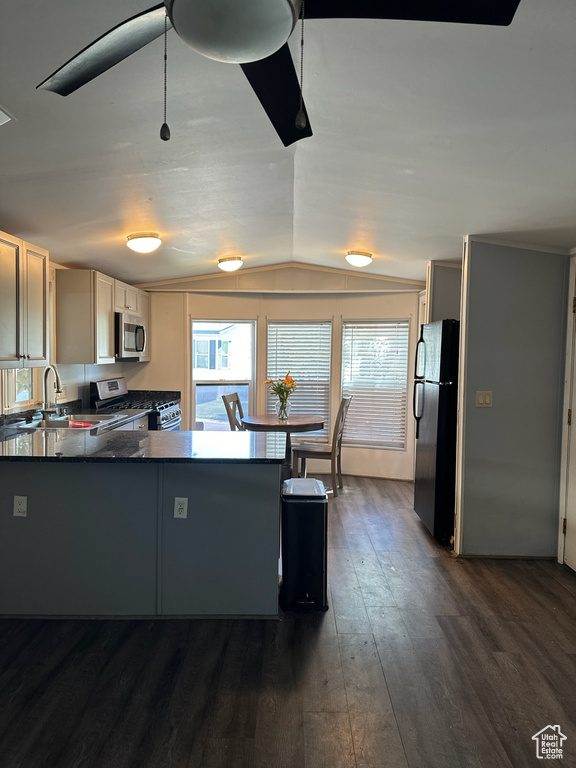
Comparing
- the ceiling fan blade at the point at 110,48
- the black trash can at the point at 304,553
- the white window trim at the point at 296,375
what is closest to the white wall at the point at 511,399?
the black trash can at the point at 304,553

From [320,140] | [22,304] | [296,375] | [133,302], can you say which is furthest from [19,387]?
[296,375]

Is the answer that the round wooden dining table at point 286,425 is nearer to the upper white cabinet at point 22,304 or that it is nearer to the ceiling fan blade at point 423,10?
the upper white cabinet at point 22,304

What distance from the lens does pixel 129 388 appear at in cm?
614

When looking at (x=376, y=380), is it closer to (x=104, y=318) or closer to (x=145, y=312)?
(x=145, y=312)

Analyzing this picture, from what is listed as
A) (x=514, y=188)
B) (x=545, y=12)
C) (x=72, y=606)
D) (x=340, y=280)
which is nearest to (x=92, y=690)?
(x=72, y=606)

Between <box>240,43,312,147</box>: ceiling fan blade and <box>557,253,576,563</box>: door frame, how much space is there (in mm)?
2726

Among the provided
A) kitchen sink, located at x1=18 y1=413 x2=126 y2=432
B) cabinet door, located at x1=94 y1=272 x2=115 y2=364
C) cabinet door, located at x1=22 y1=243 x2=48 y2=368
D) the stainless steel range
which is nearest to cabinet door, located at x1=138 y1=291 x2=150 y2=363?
the stainless steel range

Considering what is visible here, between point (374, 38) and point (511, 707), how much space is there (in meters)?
2.59

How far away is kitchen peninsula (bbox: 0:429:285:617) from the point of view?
278cm

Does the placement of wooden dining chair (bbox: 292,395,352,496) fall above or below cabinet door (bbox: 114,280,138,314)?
below

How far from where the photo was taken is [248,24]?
1.03m

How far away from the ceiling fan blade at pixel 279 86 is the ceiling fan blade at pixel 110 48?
0.28 m

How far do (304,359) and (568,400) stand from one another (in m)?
3.16

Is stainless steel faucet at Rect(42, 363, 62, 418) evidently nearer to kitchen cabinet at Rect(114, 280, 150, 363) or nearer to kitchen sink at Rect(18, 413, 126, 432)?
kitchen sink at Rect(18, 413, 126, 432)
